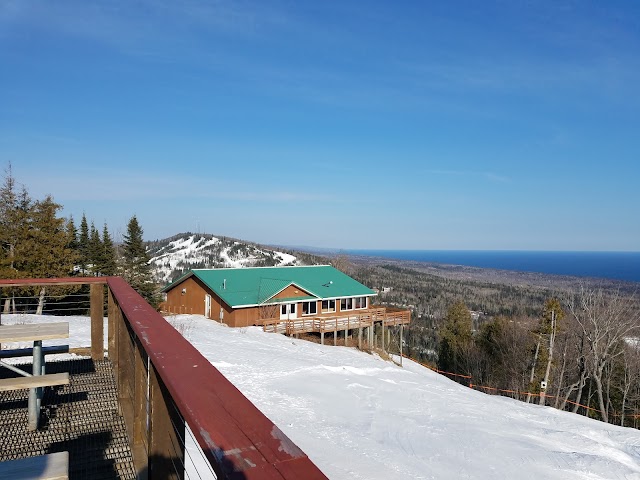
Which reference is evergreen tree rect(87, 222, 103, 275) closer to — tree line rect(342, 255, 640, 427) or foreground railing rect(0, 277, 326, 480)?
tree line rect(342, 255, 640, 427)

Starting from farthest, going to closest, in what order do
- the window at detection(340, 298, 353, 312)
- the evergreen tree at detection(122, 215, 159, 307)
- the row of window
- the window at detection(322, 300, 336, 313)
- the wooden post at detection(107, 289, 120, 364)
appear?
1. the evergreen tree at detection(122, 215, 159, 307)
2. the window at detection(340, 298, 353, 312)
3. the window at detection(322, 300, 336, 313)
4. the row of window
5. the wooden post at detection(107, 289, 120, 364)

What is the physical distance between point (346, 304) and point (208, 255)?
5223 cm

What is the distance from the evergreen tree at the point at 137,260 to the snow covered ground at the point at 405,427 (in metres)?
19.6

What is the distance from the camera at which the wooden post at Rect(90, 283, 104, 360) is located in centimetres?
469

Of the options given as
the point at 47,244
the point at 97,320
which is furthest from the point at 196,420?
the point at 47,244

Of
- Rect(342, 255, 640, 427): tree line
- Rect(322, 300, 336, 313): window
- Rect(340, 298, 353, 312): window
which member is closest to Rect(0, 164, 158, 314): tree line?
Rect(322, 300, 336, 313): window

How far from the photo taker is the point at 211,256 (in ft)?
240

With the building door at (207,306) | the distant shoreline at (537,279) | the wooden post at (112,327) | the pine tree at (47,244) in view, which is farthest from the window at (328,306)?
the distant shoreline at (537,279)

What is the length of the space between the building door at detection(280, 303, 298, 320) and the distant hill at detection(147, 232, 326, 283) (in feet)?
133

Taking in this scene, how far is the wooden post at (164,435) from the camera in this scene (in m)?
1.49

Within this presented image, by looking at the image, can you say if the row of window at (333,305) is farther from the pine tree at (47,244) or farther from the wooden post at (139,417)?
the wooden post at (139,417)

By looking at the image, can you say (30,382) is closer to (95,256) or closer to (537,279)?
(95,256)

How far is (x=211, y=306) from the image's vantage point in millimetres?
23516

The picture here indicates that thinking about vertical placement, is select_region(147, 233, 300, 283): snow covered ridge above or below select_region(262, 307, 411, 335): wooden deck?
above
